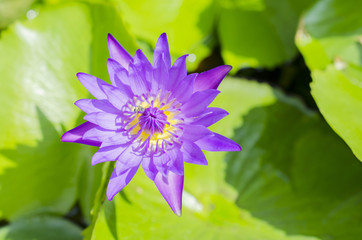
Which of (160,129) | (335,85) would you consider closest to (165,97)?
(160,129)

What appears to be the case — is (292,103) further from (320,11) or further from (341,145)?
(320,11)

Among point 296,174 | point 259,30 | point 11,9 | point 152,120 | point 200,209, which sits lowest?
point 296,174

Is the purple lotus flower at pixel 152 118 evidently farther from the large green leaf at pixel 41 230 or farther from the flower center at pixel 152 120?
the large green leaf at pixel 41 230

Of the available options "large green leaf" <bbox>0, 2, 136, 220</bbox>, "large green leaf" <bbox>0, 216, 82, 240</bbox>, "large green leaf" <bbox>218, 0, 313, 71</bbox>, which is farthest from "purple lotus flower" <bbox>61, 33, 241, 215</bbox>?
"large green leaf" <bbox>218, 0, 313, 71</bbox>

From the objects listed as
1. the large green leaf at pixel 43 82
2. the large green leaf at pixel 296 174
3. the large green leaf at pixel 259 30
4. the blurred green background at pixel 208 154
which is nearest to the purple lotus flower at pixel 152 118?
the blurred green background at pixel 208 154

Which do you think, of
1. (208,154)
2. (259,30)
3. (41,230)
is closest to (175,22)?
(259,30)

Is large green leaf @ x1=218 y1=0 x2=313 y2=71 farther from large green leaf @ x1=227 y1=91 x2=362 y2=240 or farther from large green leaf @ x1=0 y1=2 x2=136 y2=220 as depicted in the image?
large green leaf @ x1=0 y1=2 x2=136 y2=220

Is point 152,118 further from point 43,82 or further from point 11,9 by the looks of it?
point 11,9
